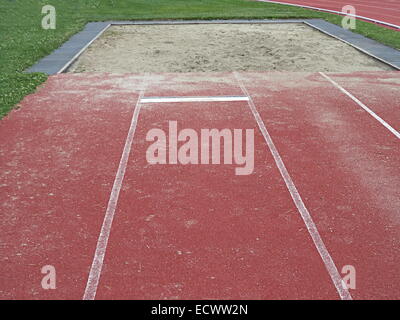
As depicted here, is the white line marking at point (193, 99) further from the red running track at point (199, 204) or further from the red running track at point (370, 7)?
the red running track at point (370, 7)

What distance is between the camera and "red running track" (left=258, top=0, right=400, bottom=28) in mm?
19312

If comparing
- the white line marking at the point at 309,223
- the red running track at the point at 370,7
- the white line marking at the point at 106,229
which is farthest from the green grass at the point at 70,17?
the white line marking at the point at 309,223

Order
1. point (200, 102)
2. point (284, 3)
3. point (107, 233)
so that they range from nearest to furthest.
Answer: point (107, 233) → point (200, 102) → point (284, 3)

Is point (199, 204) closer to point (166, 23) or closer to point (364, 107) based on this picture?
point (364, 107)

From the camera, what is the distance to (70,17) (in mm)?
19344

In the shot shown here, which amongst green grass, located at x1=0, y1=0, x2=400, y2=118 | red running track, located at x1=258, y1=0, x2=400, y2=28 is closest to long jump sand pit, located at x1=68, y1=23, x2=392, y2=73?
green grass, located at x1=0, y1=0, x2=400, y2=118

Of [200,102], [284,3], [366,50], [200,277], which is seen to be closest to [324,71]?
[366,50]

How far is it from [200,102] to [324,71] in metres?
4.20

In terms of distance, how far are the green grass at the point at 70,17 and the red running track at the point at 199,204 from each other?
8.11 ft

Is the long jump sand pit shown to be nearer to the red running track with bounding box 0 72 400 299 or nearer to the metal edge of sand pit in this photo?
the metal edge of sand pit

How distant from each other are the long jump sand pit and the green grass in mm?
1505

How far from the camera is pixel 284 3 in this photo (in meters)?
23.9
